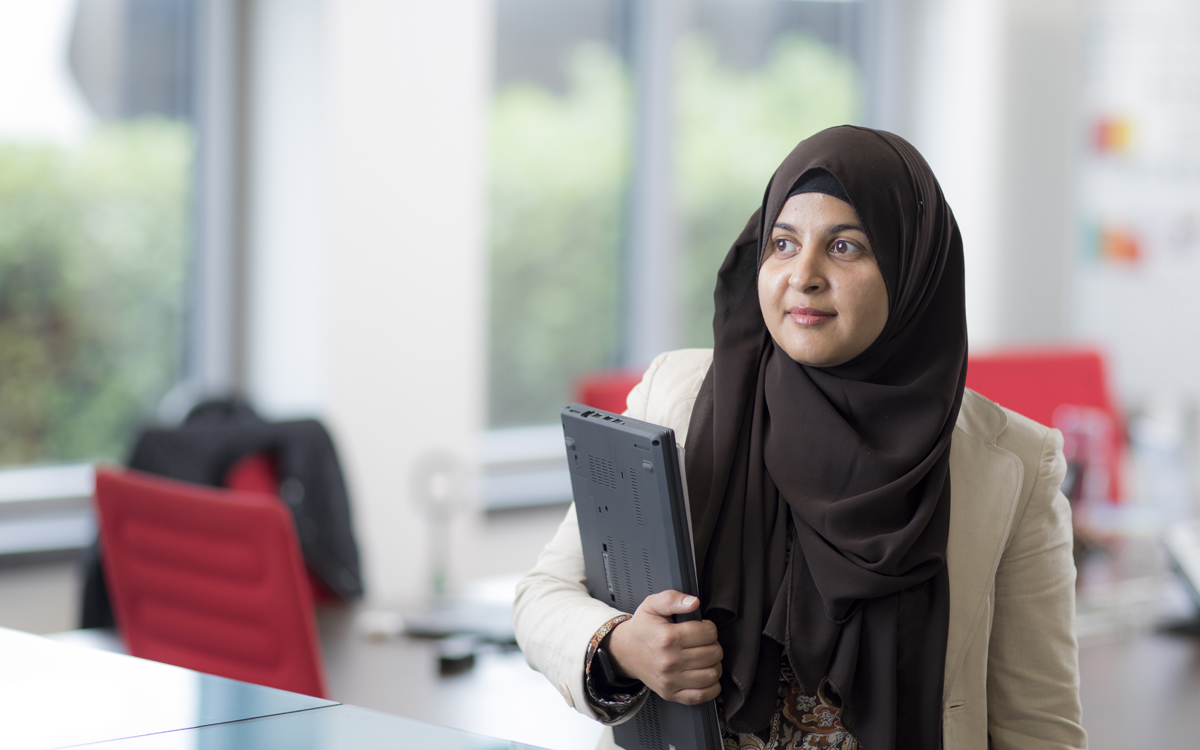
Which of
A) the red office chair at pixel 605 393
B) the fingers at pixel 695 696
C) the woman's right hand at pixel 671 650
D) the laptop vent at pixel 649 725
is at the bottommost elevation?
the laptop vent at pixel 649 725

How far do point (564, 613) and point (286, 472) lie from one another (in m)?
1.66

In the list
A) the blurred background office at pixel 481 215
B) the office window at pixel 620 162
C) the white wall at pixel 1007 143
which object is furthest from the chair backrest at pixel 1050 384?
the office window at pixel 620 162

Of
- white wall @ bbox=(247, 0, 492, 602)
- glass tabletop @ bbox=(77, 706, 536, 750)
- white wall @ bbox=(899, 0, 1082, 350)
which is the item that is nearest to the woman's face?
glass tabletop @ bbox=(77, 706, 536, 750)

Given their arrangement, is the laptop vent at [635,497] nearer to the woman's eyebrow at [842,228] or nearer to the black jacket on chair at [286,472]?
the woman's eyebrow at [842,228]

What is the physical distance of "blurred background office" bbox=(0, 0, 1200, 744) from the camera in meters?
3.46

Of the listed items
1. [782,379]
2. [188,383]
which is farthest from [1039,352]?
[782,379]

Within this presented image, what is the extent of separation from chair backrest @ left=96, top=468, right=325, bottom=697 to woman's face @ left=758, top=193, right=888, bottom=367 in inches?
36.1

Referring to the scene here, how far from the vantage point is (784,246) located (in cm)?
144

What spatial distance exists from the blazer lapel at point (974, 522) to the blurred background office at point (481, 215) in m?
1.29

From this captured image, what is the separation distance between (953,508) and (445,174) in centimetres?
259

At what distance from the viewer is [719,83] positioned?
481cm

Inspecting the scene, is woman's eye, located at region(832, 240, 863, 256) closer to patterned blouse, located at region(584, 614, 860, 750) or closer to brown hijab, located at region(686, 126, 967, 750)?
brown hijab, located at region(686, 126, 967, 750)

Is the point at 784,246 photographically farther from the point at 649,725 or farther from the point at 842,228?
the point at 649,725

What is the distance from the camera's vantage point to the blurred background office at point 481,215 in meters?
3.46
